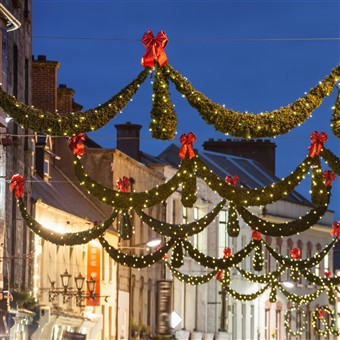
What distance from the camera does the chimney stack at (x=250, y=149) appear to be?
94.6 m

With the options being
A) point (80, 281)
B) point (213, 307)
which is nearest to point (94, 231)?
point (80, 281)

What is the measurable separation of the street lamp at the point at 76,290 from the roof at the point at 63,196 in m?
2.26

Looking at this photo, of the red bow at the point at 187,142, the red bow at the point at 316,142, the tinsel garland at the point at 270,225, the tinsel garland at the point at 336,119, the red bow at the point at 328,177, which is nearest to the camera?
the tinsel garland at the point at 336,119

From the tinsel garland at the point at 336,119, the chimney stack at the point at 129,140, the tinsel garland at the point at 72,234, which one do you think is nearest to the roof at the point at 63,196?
the chimney stack at the point at 129,140

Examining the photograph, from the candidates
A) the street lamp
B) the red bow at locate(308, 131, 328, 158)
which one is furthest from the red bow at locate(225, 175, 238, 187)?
the street lamp

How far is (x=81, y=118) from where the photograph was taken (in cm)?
2716

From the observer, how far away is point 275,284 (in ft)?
168

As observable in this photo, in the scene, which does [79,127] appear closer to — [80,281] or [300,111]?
[300,111]

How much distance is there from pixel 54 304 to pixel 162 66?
27.7m

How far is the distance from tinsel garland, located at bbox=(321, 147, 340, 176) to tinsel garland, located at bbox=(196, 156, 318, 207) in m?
0.18

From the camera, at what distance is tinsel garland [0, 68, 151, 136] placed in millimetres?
27062

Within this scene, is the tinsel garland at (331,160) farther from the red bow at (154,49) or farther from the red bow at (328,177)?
the red bow at (154,49)

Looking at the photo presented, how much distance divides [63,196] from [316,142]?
93.7 feet

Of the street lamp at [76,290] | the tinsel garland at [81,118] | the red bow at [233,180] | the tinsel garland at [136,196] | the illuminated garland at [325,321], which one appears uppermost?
the tinsel garland at [81,118]
